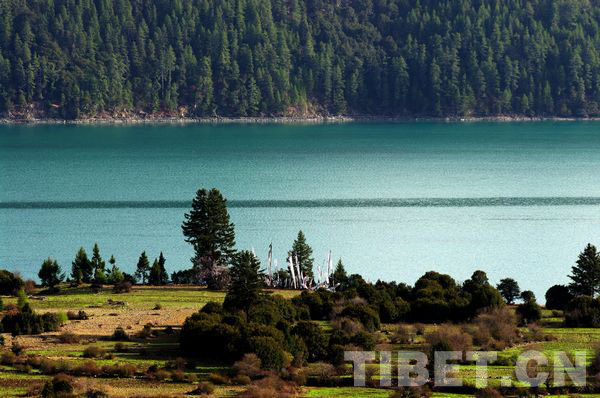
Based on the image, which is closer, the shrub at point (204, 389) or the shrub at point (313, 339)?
the shrub at point (204, 389)

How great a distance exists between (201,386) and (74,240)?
63.5m

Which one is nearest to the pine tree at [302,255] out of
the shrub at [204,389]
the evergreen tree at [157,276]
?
the evergreen tree at [157,276]

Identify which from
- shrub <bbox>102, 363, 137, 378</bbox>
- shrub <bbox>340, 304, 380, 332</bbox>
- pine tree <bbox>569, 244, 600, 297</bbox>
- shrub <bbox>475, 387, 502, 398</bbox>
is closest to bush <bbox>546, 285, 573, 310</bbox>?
pine tree <bbox>569, 244, 600, 297</bbox>

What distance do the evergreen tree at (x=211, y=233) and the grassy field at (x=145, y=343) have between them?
10.5 ft

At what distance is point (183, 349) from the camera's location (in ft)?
193

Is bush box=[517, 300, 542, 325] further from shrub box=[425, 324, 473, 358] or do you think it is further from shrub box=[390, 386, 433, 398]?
shrub box=[390, 386, 433, 398]

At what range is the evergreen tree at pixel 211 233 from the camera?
83.9 metres

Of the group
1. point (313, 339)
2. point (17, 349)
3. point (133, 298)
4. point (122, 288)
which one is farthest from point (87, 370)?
point (122, 288)

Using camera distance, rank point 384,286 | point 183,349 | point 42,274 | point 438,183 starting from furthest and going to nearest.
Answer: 1. point 438,183
2. point 42,274
3. point 384,286
4. point 183,349

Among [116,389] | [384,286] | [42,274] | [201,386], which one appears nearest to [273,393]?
[201,386]

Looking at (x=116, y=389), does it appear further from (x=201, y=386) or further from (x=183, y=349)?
(x=183, y=349)

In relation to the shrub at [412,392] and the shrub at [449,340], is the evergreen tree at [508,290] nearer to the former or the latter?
the shrub at [449,340]

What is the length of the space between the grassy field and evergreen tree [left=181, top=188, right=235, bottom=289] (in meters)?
3.20

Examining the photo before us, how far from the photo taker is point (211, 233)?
8481 centimetres
